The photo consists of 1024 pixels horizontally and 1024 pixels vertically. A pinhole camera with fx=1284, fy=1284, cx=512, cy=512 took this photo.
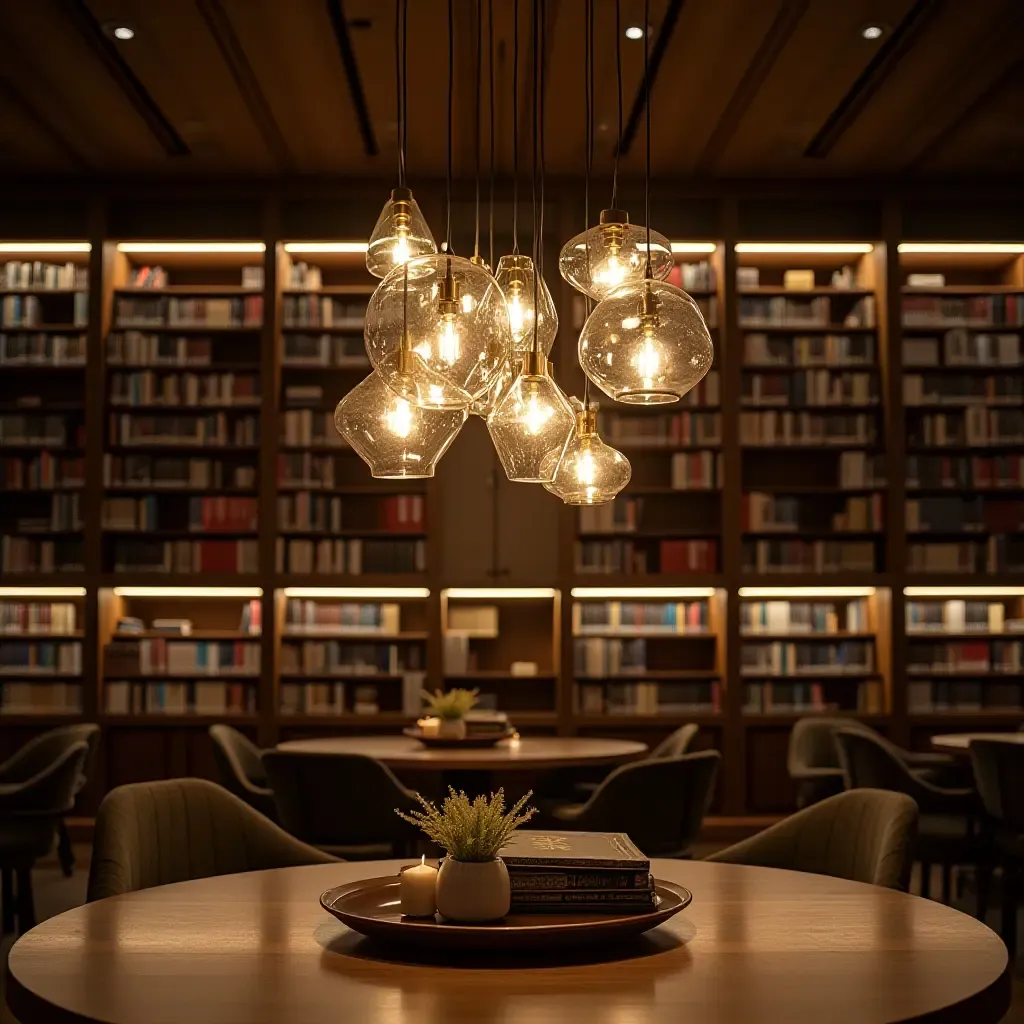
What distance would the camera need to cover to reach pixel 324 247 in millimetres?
8305

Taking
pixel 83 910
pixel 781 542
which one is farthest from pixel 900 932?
pixel 781 542

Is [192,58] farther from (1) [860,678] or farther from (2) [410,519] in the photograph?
(1) [860,678]

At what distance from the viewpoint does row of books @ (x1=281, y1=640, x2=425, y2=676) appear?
8.08m

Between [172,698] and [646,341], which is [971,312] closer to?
[172,698]

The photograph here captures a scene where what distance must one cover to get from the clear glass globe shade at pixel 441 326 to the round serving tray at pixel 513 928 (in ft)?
2.85

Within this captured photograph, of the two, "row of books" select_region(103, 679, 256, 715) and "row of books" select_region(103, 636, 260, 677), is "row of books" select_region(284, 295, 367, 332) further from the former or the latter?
"row of books" select_region(103, 679, 256, 715)

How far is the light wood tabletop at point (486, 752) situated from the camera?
4898 mm

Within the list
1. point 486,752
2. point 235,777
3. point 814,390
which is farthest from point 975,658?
point 235,777

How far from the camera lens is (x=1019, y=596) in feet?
27.1

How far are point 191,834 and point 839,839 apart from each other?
1534 mm

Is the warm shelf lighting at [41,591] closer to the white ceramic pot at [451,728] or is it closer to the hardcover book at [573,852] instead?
the white ceramic pot at [451,728]

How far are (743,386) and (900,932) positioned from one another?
651 cm

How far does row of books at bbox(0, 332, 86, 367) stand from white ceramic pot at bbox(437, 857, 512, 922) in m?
6.82

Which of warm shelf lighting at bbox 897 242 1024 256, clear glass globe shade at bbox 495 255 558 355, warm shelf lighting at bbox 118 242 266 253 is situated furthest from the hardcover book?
warm shelf lighting at bbox 897 242 1024 256
